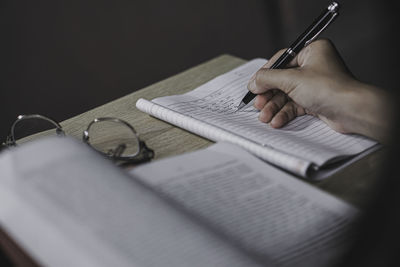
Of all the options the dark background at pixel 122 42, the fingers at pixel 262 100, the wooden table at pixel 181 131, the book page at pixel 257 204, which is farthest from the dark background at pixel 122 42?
the book page at pixel 257 204

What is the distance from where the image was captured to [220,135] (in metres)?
0.73

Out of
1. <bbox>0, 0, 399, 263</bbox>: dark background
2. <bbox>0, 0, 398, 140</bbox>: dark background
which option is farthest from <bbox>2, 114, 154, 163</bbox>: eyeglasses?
<bbox>0, 0, 398, 140</bbox>: dark background

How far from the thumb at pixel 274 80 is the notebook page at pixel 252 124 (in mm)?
45

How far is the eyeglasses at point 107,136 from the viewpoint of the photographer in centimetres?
72

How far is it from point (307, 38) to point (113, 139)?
1.29 feet

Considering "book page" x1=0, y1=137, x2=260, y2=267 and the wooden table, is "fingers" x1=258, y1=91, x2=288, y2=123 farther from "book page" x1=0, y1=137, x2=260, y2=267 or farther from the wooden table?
"book page" x1=0, y1=137, x2=260, y2=267

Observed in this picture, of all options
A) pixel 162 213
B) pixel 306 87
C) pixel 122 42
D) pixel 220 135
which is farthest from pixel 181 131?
pixel 122 42

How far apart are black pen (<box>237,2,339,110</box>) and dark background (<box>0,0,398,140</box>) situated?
131cm

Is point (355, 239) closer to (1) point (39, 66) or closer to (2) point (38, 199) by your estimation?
(2) point (38, 199)

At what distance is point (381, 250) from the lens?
0.22 meters

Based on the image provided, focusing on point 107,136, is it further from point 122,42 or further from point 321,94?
point 122,42

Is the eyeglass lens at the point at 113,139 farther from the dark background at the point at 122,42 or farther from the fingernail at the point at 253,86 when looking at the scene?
the dark background at the point at 122,42

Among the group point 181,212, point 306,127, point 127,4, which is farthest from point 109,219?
point 127,4

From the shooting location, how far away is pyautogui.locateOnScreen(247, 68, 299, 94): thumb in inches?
30.8
